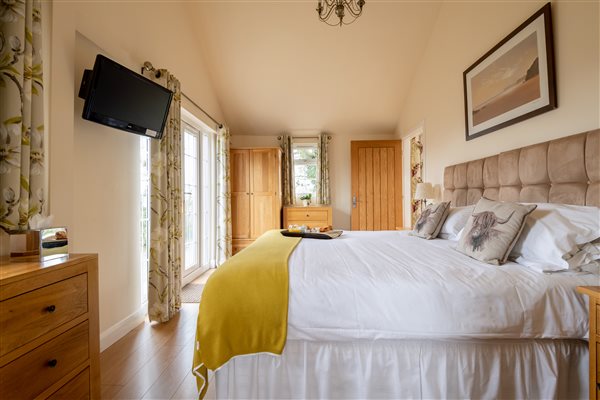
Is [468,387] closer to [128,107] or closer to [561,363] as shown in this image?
[561,363]

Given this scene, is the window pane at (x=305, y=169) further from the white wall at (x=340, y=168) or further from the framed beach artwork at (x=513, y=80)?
the framed beach artwork at (x=513, y=80)

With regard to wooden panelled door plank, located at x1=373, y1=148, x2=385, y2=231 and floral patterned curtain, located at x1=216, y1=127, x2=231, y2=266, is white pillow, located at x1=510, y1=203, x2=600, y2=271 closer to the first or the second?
wooden panelled door plank, located at x1=373, y1=148, x2=385, y2=231

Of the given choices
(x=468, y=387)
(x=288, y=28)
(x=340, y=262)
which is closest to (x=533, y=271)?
(x=468, y=387)

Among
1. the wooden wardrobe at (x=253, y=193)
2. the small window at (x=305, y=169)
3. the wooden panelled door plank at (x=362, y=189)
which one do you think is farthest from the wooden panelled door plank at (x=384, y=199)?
the wooden wardrobe at (x=253, y=193)

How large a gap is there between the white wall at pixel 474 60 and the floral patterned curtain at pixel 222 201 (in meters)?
3.00

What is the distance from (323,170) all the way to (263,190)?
4.04ft

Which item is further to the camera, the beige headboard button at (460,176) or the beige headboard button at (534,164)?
the beige headboard button at (460,176)

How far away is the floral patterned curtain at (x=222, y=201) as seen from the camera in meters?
4.24

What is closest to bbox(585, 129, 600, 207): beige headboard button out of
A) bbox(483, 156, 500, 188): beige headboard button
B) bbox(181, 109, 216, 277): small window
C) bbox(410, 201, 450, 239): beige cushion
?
bbox(483, 156, 500, 188): beige headboard button

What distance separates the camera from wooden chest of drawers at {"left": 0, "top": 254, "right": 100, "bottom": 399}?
3.02ft

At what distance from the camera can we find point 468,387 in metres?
1.18

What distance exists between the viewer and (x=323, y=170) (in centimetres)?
514

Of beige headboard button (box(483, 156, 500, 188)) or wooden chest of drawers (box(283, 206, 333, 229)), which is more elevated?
beige headboard button (box(483, 156, 500, 188))

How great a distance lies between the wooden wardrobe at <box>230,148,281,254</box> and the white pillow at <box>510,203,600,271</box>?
11.7 feet
